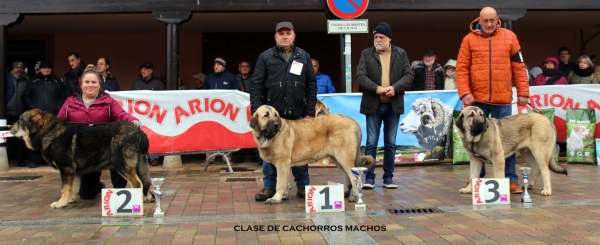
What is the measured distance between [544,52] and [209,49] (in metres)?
8.71

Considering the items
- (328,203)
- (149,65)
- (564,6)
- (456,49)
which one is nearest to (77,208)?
(328,203)

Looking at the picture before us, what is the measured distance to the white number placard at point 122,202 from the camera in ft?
17.9

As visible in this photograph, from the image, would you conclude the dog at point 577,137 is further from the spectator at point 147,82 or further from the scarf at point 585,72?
the spectator at point 147,82

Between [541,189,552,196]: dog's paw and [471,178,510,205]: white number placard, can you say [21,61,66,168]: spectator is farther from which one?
[541,189,552,196]: dog's paw

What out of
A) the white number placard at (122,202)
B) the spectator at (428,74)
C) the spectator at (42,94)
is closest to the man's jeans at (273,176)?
the white number placard at (122,202)

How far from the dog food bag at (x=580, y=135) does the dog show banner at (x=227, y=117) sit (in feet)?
0.89

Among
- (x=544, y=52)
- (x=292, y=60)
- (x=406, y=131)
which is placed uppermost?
(x=544, y=52)

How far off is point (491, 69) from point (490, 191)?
63.8 inches

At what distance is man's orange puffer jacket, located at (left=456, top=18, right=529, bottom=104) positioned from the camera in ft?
21.9

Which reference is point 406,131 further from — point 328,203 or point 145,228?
point 145,228

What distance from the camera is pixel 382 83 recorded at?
23.0 feet

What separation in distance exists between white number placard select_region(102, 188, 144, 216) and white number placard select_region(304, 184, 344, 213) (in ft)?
5.44

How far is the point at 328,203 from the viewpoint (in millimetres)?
5586

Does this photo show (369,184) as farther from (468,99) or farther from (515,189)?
(515,189)
